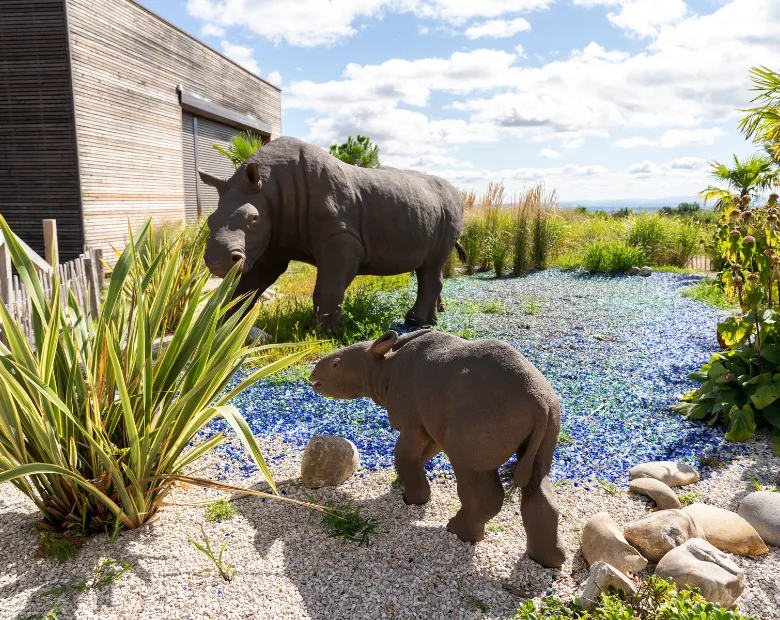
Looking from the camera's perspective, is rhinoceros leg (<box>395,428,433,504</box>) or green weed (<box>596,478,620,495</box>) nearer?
rhinoceros leg (<box>395,428,433,504</box>)

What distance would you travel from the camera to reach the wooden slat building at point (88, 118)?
9.40 metres

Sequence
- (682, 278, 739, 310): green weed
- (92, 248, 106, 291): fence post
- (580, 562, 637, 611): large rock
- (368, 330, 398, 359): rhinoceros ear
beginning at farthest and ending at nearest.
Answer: (682, 278, 739, 310): green weed
(92, 248, 106, 291): fence post
(368, 330, 398, 359): rhinoceros ear
(580, 562, 637, 611): large rock

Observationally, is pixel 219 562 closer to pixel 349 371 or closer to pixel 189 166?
pixel 349 371

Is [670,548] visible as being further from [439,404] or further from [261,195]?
[261,195]

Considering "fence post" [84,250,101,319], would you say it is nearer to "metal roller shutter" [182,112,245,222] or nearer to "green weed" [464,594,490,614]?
"green weed" [464,594,490,614]

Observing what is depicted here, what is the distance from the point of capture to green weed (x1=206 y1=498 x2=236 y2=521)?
2.49 metres

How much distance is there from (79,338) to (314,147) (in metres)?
3.22

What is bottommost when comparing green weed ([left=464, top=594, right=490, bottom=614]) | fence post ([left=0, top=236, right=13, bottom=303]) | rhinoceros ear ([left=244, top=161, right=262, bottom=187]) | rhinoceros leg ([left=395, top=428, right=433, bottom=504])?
green weed ([left=464, top=594, right=490, bottom=614])

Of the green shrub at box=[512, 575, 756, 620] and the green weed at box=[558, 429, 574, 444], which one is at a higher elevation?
the green shrub at box=[512, 575, 756, 620]

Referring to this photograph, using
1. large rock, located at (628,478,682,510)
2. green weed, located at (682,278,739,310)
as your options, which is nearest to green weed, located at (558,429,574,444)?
large rock, located at (628,478,682,510)

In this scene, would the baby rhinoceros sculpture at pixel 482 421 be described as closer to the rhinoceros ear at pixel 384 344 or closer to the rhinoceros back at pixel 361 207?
the rhinoceros ear at pixel 384 344

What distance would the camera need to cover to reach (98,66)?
10.1m

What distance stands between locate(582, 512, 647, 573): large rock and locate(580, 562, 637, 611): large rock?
0.18 meters

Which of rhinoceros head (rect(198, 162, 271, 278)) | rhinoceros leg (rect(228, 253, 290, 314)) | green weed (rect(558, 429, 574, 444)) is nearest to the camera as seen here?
green weed (rect(558, 429, 574, 444))
